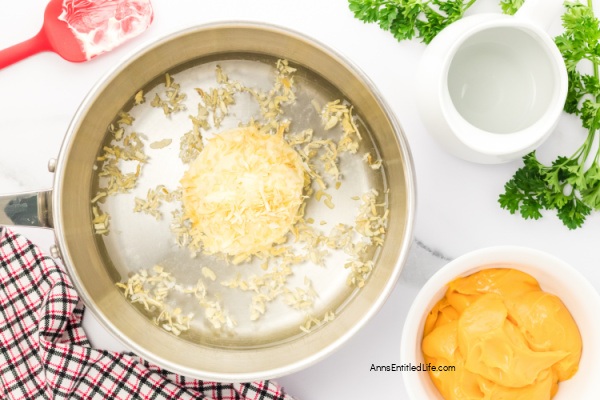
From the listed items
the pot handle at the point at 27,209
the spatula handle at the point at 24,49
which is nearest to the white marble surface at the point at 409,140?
the spatula handle at the point at 24,49

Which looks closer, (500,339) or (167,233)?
(500,339)

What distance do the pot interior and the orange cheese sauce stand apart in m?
0.12

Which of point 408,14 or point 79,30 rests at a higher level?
point 408,14

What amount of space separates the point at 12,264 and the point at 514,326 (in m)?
0.87

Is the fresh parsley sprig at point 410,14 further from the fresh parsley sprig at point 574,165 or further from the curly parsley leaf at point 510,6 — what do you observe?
the fresh parsley sprig at point 574,165

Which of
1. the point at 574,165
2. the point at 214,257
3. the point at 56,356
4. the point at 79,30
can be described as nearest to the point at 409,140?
the point at 574,165

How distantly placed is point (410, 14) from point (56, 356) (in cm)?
85

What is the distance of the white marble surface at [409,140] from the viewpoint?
1139 mm

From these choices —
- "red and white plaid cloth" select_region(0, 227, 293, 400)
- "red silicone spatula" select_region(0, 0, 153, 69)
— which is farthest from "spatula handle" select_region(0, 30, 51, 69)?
"red and white plaid cloth" select_region(0, 227, 293, 400)

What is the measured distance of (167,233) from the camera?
1154 mm

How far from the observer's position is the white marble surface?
1.14 m

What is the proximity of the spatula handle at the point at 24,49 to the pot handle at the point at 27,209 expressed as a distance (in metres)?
0.27

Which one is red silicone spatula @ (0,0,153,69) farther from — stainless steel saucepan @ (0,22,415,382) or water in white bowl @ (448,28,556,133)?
water in white bowl @ (448,28,556,133)

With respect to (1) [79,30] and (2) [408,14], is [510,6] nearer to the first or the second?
(2) [408,14]
